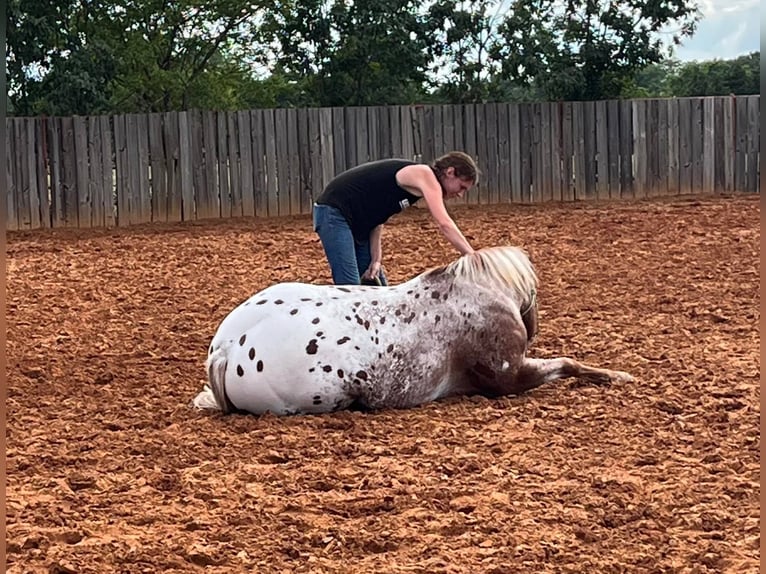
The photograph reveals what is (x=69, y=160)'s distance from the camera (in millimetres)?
14797

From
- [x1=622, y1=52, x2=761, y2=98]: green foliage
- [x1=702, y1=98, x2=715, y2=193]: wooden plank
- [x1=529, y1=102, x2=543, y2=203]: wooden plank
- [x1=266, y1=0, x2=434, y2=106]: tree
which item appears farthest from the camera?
[x1=622, y1=52, x2=761, y2=98]: green foliage

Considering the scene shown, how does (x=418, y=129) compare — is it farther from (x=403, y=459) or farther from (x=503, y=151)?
(x=403, y=459)

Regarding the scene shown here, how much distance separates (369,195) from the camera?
6.00m

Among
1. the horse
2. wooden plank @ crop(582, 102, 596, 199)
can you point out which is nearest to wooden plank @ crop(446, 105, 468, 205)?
wooden plank @ crop(582, 102, 596, 199)

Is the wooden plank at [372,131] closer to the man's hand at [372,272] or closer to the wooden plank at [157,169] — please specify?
the wooden plank at [157,169]

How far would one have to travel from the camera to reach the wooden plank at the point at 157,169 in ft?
49.2

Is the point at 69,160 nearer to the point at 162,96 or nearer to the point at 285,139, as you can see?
the point at 285,139

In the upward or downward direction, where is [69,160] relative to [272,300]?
upward

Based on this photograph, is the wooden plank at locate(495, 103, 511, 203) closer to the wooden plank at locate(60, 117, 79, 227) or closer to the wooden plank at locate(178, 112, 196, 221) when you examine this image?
the wooden plank at locate(178, 112, 196, 221)

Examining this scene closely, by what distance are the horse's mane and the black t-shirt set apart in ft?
2.21

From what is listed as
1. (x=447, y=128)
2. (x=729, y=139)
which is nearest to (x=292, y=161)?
(x=447, y=128)

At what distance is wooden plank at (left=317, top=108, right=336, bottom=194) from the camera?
50.4 feet

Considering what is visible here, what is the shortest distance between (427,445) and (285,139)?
11362mm

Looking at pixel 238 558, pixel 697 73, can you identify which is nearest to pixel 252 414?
pixel 238 558
